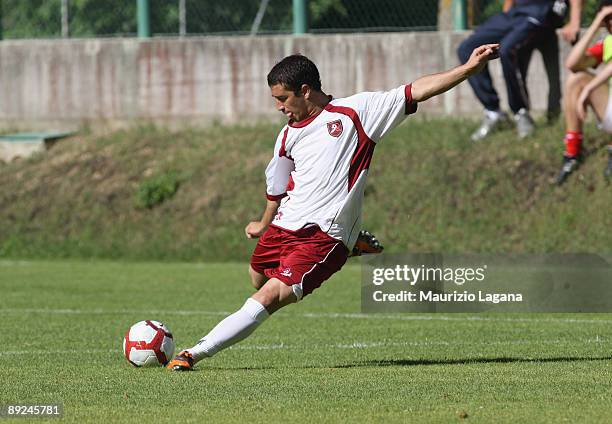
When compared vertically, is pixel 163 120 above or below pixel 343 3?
below

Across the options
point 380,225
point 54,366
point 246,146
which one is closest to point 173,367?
point 54,366

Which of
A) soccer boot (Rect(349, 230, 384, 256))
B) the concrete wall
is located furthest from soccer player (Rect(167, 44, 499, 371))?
the concrete wall

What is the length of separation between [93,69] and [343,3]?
4569mm

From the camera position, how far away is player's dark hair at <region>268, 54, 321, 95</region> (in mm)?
8336

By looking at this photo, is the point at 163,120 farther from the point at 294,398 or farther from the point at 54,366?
the point at 294,398

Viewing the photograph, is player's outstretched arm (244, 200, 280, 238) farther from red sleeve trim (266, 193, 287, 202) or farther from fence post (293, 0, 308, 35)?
fence post (293, 0, 308, 35)

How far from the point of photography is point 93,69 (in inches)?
899

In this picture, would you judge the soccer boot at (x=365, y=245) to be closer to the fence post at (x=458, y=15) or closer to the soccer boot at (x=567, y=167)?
the soccer boot at (x=567, y=167)

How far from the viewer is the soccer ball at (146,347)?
27.9ft

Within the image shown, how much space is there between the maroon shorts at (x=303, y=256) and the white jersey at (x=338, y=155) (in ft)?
0.18

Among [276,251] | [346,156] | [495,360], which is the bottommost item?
[495,360]

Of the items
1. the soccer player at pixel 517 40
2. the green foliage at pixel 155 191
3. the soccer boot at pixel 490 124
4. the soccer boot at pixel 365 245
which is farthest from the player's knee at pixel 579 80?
the soccer boot at pixel 365 245

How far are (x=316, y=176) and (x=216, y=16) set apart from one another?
14.3 metres

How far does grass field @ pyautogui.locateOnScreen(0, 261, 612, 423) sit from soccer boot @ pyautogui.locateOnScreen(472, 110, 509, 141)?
528 cm
